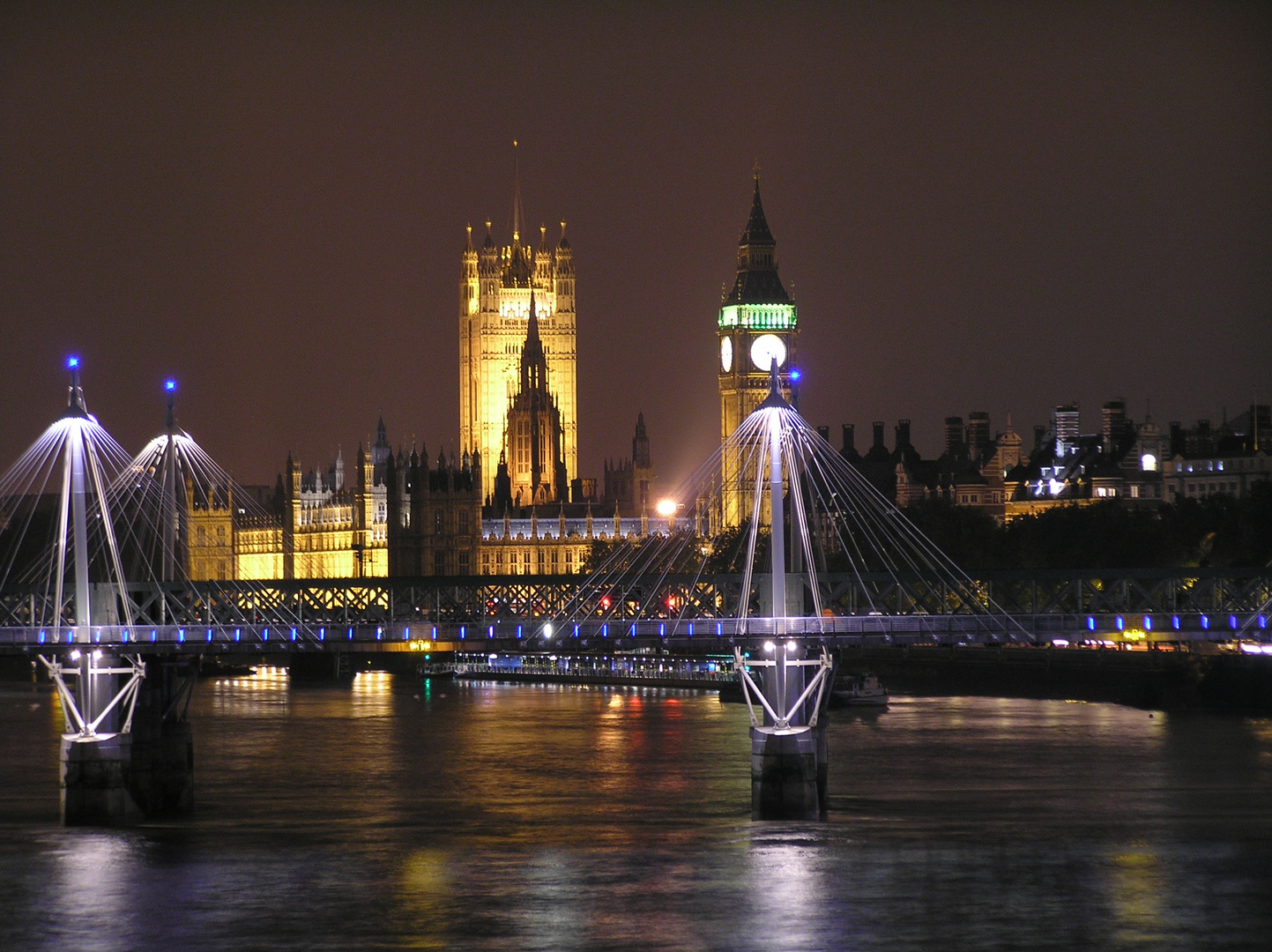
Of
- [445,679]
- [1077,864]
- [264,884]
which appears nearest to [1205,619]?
[1077,864]

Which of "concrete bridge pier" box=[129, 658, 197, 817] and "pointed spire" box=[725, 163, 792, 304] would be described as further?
"pointed spire" box=[725, 163, 792, 304]

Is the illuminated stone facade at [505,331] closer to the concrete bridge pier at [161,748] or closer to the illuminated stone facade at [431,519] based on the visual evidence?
the illuminated stone facade at [431,519]

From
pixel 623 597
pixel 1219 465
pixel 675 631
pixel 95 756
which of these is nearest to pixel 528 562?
pixel 1219 465

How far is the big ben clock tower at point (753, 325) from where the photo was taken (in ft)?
535

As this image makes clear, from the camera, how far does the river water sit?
41.4 metres

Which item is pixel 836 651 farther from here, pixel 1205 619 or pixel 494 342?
pixel 494 342

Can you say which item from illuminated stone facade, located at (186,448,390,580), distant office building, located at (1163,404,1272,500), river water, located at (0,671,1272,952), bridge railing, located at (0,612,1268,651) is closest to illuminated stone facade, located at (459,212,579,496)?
illuminated stone facade, located at (186,448,390,580)

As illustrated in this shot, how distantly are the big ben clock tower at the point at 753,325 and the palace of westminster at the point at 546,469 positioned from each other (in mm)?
129

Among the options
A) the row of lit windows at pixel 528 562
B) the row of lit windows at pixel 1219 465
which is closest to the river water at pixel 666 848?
the row of lit windows at pixel 1219 465

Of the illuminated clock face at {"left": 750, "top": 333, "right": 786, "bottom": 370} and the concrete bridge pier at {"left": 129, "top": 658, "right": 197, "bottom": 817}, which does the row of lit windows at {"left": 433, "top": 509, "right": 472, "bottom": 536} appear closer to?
the illuminated clock face at {"left": 750, "top": 333, "right": 786, "bottom": 370}

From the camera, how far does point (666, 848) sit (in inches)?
1964

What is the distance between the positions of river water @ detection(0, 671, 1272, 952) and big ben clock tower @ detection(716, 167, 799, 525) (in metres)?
86.9

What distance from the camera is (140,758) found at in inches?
2128

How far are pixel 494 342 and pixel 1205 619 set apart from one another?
142816mm
